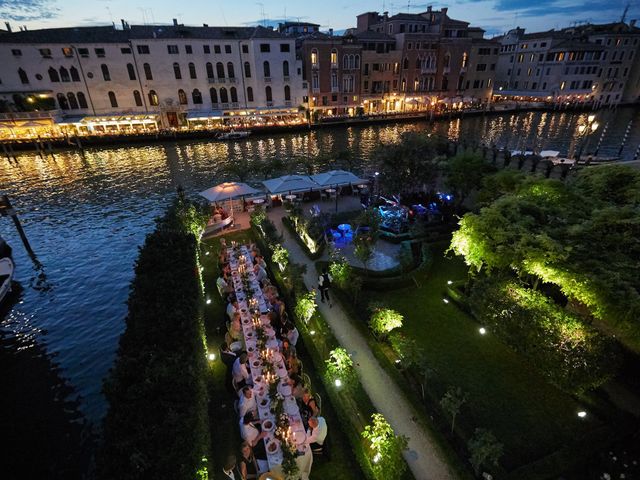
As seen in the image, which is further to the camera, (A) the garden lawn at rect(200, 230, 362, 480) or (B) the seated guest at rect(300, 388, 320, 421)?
(B) the seated guest at rect(300, 388, 320, 421)

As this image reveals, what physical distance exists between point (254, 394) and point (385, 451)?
Result: 3907 mm

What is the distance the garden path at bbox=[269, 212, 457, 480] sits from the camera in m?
9.07

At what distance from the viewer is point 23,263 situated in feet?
73.0

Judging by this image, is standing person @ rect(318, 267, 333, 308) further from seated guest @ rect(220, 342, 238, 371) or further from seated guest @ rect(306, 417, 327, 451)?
seated guest @ rect(306, 417, 327, 451)

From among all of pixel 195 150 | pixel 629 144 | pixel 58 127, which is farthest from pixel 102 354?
pixel 629 144

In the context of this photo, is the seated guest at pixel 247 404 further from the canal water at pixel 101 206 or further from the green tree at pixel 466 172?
the green tree at pixel 466 172

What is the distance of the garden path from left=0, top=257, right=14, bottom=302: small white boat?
55.8 feet

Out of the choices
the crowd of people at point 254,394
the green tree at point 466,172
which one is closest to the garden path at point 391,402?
the crowd of people at point 254,394

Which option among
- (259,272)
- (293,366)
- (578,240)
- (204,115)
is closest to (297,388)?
(293,366)

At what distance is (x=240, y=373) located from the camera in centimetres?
1062

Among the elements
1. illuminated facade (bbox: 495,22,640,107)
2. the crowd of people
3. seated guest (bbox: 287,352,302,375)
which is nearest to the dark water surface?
the crowd of people

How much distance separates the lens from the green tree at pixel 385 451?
7.98 meters

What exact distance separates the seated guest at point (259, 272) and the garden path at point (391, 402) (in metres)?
2.93

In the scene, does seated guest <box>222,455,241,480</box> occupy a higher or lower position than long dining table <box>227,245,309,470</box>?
lower
